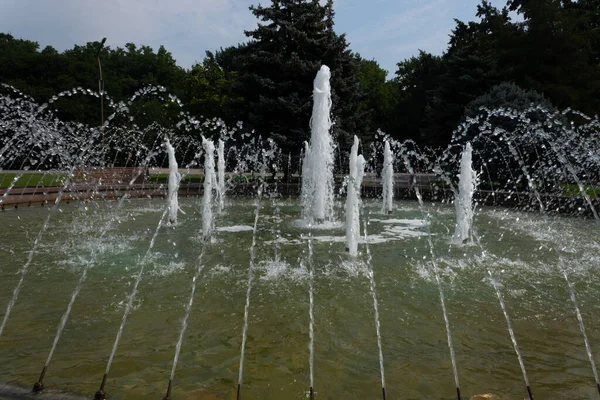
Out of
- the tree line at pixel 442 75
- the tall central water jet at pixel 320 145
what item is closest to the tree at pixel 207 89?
A: the tree line at pixel 442 75

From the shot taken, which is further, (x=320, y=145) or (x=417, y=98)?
(x=417, y=98)

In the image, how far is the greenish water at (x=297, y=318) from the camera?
410cm

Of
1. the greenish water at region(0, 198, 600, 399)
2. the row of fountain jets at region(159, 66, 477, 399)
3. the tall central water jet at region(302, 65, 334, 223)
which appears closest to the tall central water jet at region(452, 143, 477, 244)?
the row of fountain jets at region(159, 66, 477, 399)

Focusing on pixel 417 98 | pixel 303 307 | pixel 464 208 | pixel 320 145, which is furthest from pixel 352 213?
pixel 417 98

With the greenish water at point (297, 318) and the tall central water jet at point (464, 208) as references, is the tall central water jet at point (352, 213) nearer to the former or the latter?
the greenish water at point (297, 318)

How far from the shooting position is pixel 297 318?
18.2ft

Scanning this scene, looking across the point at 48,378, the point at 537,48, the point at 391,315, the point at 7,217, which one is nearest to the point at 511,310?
the point at 391,315

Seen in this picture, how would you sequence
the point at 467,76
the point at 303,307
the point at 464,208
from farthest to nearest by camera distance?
the point at 467,76 < the point at 464,208 < the point at 303,307

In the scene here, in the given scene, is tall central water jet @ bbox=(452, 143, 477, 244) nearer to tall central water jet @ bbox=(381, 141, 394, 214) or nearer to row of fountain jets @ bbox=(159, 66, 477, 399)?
row of fountain jets @ bbox=(159, 66, 477, 399)

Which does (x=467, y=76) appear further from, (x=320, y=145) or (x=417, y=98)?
(x=320, y=145)

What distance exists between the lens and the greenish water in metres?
4.10

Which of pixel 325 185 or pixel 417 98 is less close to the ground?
pixel 417 98

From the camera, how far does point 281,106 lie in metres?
27.3

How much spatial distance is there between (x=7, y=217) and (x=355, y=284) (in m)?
11.2
